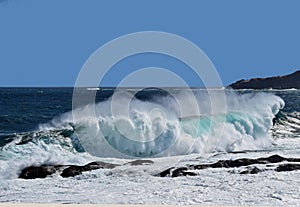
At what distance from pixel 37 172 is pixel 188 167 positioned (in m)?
1.46

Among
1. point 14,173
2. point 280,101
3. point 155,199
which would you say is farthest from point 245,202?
point 280,101

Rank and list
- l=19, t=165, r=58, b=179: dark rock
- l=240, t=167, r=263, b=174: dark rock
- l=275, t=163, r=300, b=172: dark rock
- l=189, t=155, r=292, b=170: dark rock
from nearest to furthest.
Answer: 1. l=240, t=167, r=263, b=174: dark rock
2. l=275, t=163, r=300, b=172: dark rock
3. l=19, t=165, r=58, b=179: dark rock
4. l=189, t=155, r=292, b=170: dark rock

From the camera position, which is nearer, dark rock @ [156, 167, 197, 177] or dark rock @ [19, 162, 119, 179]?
dark rock @ [156, 167, 197, 177]

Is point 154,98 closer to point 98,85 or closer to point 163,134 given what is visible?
point 163,134

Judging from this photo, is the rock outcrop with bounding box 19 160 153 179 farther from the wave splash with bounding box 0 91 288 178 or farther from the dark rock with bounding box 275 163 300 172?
the dark rock with bounding box 275 163 300 172

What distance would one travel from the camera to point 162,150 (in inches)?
242

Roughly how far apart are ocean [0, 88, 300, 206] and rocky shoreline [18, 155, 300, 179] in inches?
2.0

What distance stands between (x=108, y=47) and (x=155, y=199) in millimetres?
1141

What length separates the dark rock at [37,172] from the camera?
507 cm

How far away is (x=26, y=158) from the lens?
6062mm

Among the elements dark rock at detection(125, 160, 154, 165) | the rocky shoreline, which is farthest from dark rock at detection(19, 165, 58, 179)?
dark rock at detection(125, 160, 154, 165)

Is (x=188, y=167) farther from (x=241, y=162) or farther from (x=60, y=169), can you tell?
(x=60, y=169)

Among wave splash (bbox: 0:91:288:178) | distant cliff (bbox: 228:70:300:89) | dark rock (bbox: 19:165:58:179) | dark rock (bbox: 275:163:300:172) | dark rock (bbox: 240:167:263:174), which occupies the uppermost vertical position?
distant cliff (bbox: 228:70:300:89)

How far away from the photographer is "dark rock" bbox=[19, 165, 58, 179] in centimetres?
507
